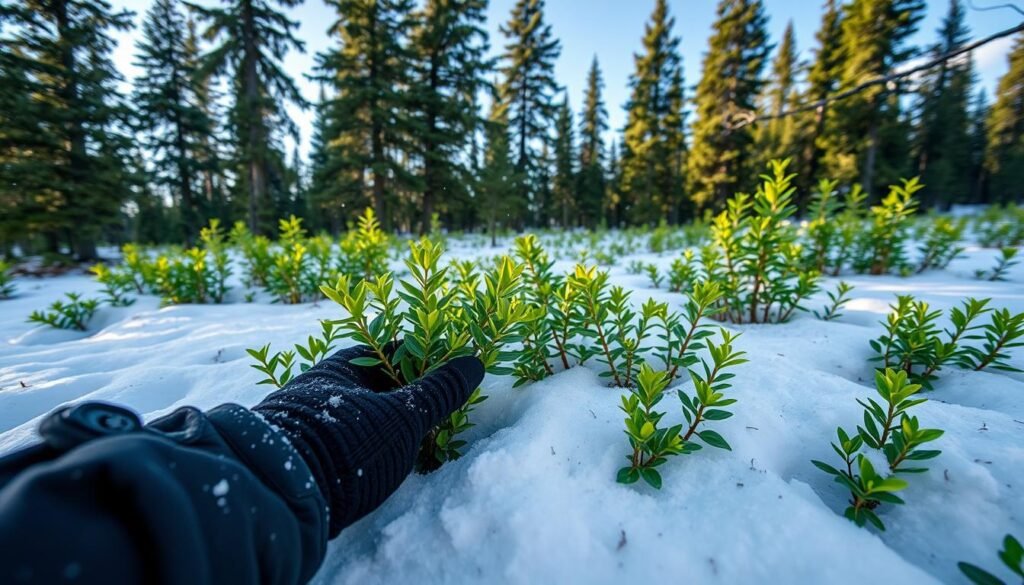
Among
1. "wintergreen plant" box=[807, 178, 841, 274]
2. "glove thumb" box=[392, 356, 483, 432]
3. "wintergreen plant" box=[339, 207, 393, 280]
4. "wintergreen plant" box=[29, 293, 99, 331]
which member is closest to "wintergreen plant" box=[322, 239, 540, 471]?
"glove thumb" box=[392, 356, 483, 432]

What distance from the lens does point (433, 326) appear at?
130cm

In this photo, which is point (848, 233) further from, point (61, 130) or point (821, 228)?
point (61, 130)

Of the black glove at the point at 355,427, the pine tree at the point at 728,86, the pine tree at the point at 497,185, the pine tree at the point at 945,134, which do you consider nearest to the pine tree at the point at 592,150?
the pine tree at the point at 728,86

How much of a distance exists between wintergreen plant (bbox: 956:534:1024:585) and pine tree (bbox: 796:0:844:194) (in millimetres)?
25346

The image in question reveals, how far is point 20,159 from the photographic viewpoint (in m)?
8.36

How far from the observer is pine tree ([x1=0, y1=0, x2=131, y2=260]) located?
825 centimetres

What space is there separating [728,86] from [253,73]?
2292 cm

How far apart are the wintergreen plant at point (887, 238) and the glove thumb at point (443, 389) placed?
4068 mm

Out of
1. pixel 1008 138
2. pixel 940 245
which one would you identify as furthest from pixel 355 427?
pixel 1008 138

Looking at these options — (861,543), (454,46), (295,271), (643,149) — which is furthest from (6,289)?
(643,149)

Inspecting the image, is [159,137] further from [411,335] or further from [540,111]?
[411,335]

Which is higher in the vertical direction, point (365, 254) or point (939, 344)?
point (365, 254)

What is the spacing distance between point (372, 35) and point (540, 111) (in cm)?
1259

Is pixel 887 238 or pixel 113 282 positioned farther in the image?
pixel 113 282
